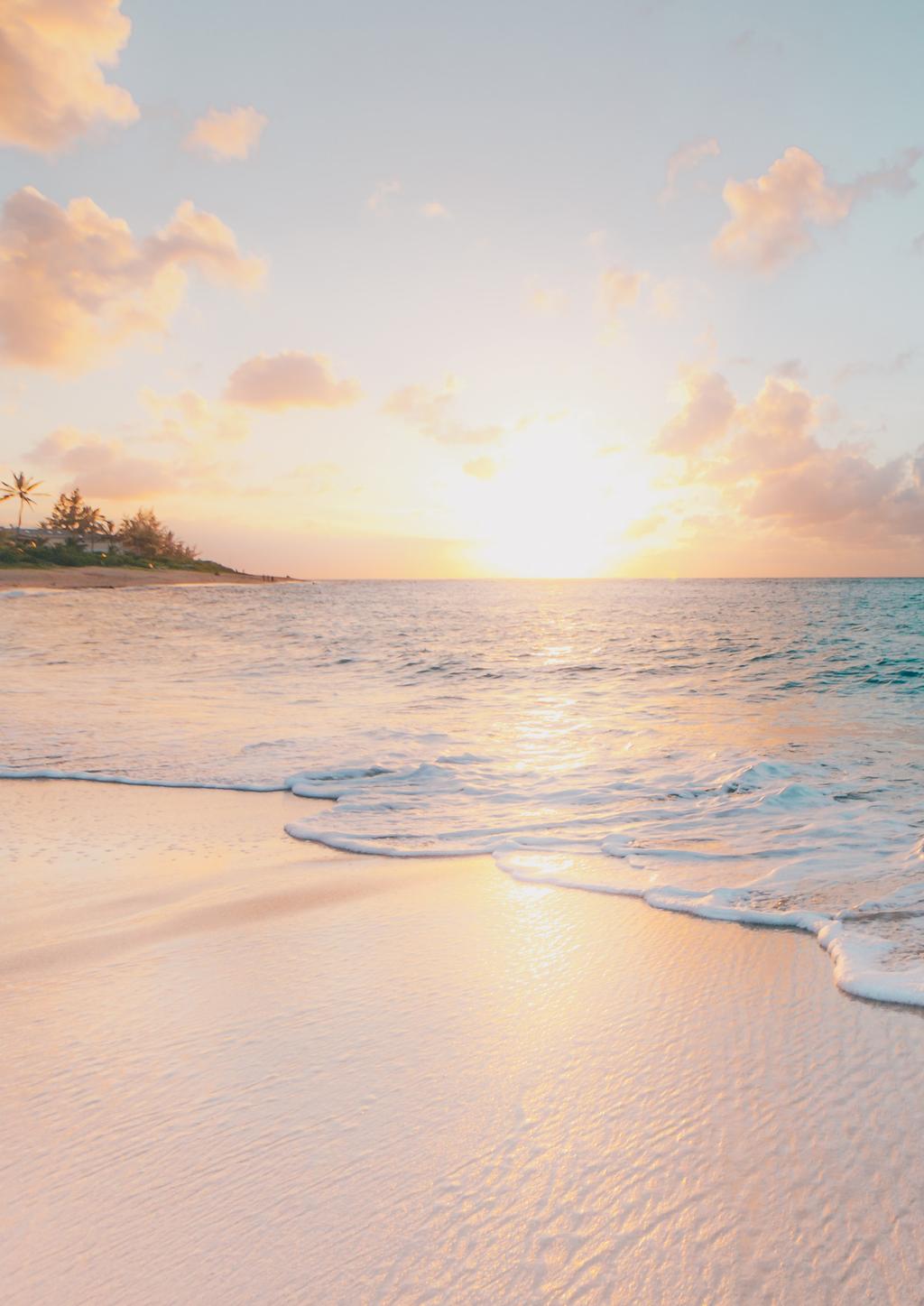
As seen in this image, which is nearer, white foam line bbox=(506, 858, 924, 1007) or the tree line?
white foam line bbox=(506, 858, 924, 1007)

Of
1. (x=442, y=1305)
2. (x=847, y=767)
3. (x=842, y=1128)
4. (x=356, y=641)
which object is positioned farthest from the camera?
(x=356, y=641)

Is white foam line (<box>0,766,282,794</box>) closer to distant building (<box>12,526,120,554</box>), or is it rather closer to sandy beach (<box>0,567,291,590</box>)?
sandy beach (<box>0,567,291,590</box>)

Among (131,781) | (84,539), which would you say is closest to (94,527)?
(84,539)

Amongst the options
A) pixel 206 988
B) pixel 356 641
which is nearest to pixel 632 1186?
pixel 206 988

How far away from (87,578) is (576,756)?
72.5 metres

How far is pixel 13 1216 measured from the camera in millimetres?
1688

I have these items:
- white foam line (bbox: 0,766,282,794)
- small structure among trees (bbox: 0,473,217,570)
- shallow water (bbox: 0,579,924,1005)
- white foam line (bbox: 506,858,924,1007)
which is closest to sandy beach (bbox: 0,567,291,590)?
small structure among trees (bbox: 0,473,217,570)

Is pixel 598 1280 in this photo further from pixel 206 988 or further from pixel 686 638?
pixel 686 638

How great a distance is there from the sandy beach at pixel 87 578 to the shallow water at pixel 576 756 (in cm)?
5059

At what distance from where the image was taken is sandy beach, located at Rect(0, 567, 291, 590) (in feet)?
206

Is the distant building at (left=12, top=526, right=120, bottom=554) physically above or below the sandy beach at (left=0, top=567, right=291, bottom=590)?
above

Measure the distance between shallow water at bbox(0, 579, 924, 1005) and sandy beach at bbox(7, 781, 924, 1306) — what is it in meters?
0.68

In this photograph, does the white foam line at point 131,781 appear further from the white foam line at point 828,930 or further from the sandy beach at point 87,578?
the sandy beach at point 87,578

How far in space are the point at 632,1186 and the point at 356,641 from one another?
859 inches
